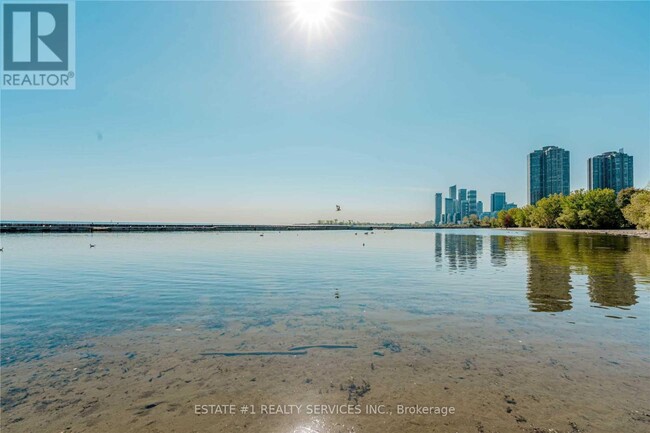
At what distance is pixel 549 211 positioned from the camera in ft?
573

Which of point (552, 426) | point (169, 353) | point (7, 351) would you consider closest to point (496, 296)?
point (552, 426)

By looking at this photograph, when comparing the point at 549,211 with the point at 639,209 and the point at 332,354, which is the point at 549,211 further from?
the point at 332,354

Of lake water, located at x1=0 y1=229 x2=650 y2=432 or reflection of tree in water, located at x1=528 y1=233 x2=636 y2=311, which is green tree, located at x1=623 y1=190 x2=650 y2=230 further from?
lake water, located at x1=0 y1=229 x2=650 y2=432

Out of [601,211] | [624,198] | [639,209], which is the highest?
[624,198]

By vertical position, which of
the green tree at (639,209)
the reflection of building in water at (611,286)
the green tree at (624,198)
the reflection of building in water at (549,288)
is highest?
the green tree at (624,198)

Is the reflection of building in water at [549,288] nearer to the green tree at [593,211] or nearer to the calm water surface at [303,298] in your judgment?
the calm water surface at [303,298]

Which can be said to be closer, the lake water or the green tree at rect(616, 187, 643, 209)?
the lake water

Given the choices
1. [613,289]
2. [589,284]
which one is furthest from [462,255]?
[613,289]

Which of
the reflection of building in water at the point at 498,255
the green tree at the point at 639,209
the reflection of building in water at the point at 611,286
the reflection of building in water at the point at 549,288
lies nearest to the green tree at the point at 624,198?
the green tree at the point at 639,209

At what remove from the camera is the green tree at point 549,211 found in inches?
6747

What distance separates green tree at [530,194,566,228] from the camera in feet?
562

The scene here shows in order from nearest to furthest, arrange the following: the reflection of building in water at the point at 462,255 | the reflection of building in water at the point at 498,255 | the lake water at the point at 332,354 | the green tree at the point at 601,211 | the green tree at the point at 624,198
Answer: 1. the lake water at the point at 332,354
2. the reflection of building in water at the point at 462,255
3. the reflection of building in water at the point at 498,255
4. the green tree at the point at 624,198
5. the green tree at the point at 601,211

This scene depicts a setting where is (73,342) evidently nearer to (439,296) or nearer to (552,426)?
(552,426)

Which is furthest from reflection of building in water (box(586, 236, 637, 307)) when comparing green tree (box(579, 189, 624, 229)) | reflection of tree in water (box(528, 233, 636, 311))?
green tree (box(579, 189, 624, 229))
